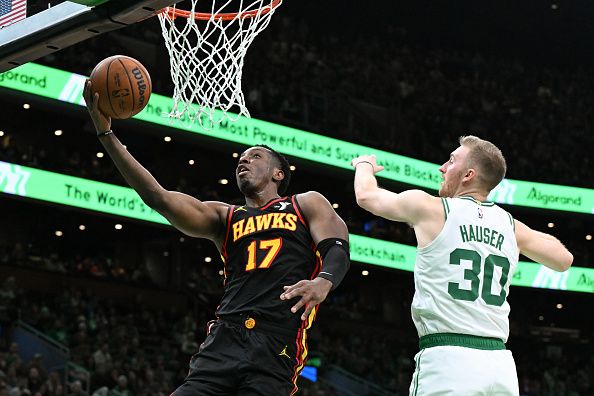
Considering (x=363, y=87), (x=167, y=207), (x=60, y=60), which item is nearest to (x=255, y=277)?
(x=167, y=207)

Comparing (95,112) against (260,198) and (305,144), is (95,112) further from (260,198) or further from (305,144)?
(305,144)

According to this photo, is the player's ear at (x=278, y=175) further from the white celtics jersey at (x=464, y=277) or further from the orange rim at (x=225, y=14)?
the orange rim at (x=225, y=14)

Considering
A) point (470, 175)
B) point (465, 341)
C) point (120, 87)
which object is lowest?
point (465, 341)

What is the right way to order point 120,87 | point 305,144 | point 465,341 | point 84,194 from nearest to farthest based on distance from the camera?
point 465,341 → point 120,87 → point 84,194 → point 305,144

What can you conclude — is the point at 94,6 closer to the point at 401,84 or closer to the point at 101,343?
the point at 101,343

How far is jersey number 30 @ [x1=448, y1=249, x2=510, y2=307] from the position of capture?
4.18 meters

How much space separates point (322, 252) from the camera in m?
4.75

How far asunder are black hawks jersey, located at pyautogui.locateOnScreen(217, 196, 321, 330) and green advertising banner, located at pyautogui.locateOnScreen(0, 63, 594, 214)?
10513 millimetres

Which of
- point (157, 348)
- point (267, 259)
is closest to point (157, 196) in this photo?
point (267, 259)

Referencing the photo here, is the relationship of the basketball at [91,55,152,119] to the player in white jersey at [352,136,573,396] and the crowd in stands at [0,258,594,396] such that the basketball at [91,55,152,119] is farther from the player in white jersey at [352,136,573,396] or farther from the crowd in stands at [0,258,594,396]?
the crowd in stands at [0,258,594,396]

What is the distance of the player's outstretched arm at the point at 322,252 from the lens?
4.30m

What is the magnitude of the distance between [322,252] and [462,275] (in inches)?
31.7

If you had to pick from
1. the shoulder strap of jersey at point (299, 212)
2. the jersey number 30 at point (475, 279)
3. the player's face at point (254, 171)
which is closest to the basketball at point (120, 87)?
the player's face at point (254, 171)

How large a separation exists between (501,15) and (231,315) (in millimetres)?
25214
